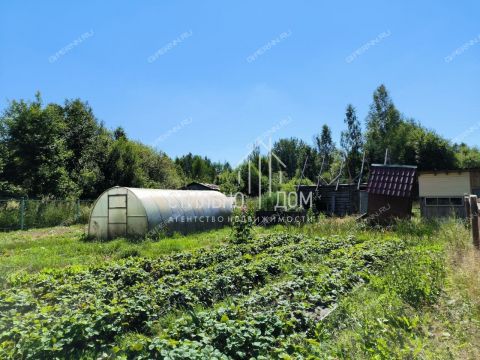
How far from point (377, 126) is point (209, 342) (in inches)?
1856

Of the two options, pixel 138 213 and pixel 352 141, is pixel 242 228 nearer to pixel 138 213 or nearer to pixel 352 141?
pixel 138 213

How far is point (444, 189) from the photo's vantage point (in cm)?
1605

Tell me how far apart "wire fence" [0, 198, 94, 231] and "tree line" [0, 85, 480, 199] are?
2.80 m

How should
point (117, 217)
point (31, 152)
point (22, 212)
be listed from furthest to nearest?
point (31, 152) < point (22, 212) < point (117, 217)

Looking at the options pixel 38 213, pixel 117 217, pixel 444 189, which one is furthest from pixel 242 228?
pixel 38 213

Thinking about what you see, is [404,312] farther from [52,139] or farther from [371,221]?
[52,139]

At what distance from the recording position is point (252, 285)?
20.6ft

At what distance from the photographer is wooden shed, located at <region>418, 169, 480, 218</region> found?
15727 mm

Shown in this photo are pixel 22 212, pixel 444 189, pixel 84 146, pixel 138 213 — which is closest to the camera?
pixel 138 213

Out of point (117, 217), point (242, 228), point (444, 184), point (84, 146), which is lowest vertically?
point (242, 228)

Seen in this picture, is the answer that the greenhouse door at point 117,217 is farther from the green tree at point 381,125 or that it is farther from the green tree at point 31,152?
the green tree at point 381,125

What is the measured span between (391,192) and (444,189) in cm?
337

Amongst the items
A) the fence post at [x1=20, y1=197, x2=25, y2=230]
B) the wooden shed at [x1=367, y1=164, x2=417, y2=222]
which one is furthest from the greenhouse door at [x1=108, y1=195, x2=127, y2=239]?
the wooden shed at [x1=367, y1=164, x2=417, y2=222]

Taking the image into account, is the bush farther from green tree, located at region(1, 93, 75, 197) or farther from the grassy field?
green tree, located at region(1, 93, 75, 197)
